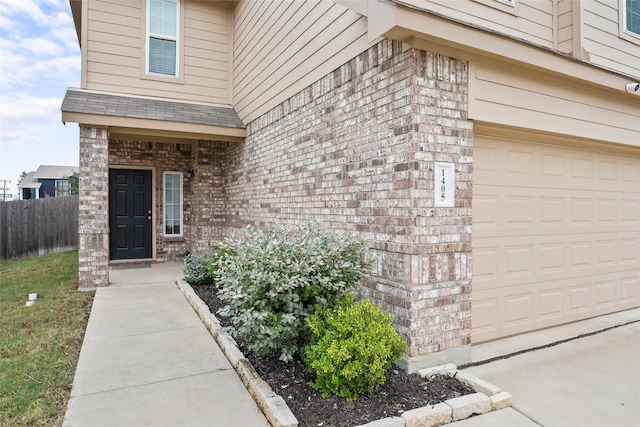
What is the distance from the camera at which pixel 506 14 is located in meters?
4.34

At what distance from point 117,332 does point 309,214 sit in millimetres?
2535

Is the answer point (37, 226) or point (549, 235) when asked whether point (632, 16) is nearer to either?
point (549, 235)

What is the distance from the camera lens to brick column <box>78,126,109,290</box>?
6.27 metres

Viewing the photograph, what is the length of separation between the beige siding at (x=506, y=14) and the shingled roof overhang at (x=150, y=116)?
4414 mm

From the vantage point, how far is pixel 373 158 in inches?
140

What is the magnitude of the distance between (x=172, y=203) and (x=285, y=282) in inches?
272

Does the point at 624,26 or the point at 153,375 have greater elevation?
the point at 624,26

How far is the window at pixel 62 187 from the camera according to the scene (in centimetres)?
2502

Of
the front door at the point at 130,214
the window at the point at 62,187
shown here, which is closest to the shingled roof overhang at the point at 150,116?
the front door at the point at 130,214

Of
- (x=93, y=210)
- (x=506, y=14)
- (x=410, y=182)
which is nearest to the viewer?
(x=410, y=182)

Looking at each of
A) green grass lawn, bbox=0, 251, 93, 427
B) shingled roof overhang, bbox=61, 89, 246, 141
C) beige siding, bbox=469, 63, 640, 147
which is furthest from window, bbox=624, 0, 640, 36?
green grass lawn, bbox=0, 251, 93, 427

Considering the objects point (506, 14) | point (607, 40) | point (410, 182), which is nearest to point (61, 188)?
point (506, 14)

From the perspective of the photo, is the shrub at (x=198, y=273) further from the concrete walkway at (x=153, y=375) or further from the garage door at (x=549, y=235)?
the garage door at (x=549, y=235)

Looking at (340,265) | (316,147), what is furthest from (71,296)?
(340,265)
